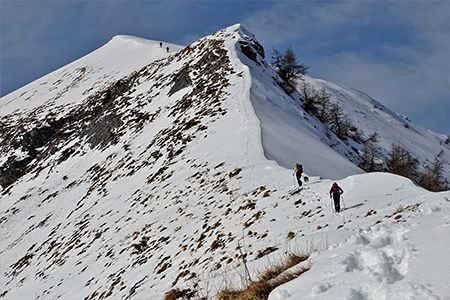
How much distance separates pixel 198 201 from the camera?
50.7ft

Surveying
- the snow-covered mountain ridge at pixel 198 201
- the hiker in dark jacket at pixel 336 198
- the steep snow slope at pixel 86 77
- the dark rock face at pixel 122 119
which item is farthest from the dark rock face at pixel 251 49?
the hiker in dark jacket at pixel 336 198

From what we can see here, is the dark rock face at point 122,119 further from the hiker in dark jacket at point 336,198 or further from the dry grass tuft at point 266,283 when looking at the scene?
the dry grass tuft at point 266,283

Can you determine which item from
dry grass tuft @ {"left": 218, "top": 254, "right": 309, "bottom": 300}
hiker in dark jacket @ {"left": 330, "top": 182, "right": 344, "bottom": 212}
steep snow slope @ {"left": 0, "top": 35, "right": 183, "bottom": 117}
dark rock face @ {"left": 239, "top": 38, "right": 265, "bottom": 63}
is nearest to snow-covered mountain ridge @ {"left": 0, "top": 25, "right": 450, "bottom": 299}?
dark rock face @ {"left": 239, "top": 38, "right": 265, "bottom": 63}

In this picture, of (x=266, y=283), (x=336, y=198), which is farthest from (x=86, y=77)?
(x=266, y=283)

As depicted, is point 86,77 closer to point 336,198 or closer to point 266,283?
point 336,198

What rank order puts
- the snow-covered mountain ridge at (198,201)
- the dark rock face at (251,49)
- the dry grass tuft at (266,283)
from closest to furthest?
1. the dry grass tuft at (266,283)
2. the snow-covered mountain ridge at (198,201)
3. the dark rock face at (251,49)

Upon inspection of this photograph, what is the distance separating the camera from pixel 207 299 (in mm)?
4867

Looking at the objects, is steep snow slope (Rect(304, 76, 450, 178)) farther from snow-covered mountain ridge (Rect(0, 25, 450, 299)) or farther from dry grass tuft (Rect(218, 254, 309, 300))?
dry grass tuft (Rect(218, 254, 309, 300))

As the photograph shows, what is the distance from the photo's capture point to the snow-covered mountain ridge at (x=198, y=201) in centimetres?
474

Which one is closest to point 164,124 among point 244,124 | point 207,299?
point 244,124

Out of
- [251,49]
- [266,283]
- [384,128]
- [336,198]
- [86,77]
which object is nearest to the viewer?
[266,283]

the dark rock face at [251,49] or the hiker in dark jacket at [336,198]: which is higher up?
the dark rock face at [251,49]

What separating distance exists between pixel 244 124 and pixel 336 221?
1419 centimetres

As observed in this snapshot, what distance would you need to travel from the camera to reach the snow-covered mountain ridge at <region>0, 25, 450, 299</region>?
4738mm
